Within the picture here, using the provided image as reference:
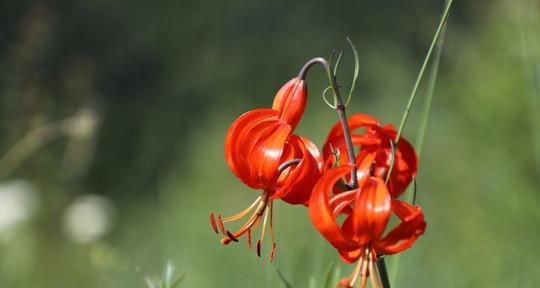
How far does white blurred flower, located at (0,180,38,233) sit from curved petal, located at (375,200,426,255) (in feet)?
5.63

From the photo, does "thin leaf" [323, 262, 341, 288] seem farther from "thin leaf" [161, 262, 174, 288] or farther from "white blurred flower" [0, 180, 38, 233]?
"white blurred flower" [0, 180, 38, 233]

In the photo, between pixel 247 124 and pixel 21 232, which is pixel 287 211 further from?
pixel 247 124

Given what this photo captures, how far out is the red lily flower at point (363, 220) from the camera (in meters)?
0.78

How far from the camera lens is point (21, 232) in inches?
97.0

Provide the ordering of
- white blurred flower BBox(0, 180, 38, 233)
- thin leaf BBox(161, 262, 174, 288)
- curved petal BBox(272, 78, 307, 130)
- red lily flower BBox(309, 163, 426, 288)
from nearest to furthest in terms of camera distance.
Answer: red lily flower BBox(309, 163, 426, 288), curved petal BBox(272, 78, 307, 130), thin leaf BBox(161, 262, 174, 288), white blurred flower BBox(0, 180, 38, 233)

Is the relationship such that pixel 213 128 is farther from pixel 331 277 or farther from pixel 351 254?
pixel 351 254

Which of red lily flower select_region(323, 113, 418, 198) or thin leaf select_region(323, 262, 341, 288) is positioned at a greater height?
red lily flower select_region(323, 113, 418, 198)

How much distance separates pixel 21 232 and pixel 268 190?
1.72m

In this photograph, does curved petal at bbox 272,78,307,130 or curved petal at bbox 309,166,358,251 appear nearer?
curved petal at bbox 309,166,358,251

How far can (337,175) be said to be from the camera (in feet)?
2.59

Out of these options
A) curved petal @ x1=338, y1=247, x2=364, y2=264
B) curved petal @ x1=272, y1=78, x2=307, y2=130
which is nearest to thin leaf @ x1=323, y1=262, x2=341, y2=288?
curved petal @ x1=338, y1=247, x2=364, y2=264

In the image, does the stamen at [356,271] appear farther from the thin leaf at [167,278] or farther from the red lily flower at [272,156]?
the thin leaf at [167,278]

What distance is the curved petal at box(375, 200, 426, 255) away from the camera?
0.80 m

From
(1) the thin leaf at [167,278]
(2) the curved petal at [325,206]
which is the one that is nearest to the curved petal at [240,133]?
(2) the curved petal at [325,206]
